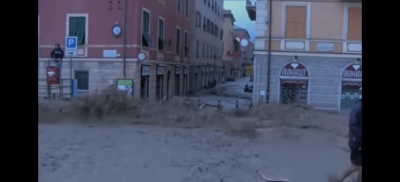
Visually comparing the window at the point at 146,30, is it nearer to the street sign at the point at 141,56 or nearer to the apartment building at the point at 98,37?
the apartment building at the point at 98,37

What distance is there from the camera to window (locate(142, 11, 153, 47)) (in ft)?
64.2

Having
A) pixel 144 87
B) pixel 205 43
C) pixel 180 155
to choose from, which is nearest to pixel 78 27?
pixel 144 87

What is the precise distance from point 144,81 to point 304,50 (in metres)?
6.73

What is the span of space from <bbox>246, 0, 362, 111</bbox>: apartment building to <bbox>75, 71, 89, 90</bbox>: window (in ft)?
22.0

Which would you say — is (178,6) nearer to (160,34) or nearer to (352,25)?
(160,34)

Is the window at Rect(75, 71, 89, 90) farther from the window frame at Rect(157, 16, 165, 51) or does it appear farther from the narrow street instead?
the narrow street

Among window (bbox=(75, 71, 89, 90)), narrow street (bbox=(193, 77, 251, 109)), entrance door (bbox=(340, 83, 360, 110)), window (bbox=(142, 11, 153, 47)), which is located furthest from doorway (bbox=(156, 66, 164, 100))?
entrance door (bbox=(340, 83, 360, 110))

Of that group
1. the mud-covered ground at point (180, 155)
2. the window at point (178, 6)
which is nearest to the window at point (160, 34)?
the window at point (178, 6)

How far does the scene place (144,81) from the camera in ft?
65.1

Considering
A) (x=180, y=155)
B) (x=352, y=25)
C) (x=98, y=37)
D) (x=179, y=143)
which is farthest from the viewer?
(x=98, y=37)

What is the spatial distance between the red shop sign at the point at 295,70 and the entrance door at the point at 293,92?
1.03 feet
